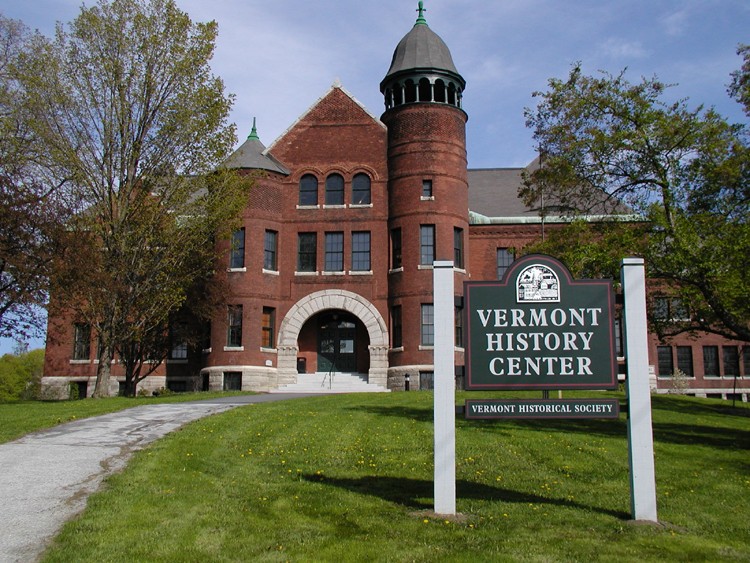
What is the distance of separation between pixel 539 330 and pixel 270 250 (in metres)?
27.7

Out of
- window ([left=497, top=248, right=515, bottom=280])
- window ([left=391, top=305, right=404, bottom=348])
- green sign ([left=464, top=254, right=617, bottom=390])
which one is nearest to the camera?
green sign ([left=464, top=254, right=617, bottom=390])

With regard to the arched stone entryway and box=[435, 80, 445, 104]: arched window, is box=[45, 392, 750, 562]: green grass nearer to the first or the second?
the arched stone entryway

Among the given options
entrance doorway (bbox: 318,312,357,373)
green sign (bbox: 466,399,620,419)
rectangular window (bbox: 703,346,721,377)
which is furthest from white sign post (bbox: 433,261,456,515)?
rectangular window (bbox: 703,346,721,377)

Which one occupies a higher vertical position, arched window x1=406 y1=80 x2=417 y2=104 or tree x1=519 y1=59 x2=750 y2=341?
arched window x1=406 y1=80 x2=417 y2=104

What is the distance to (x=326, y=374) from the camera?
119 feet

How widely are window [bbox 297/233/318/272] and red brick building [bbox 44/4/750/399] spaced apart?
0.05 metres

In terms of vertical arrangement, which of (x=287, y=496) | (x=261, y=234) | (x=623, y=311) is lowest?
(x=287, y=496)

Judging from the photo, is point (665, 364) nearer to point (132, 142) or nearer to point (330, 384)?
point (330, 384)

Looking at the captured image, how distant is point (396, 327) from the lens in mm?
35500

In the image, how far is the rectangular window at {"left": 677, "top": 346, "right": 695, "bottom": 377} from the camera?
42188 mm

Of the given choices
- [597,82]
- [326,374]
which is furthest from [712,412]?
[326,374]

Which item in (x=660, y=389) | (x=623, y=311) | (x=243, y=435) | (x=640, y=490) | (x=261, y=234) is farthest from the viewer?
(x=660, y=389)

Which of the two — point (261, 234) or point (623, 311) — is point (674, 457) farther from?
point (261, 234)

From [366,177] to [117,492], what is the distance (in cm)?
2845
